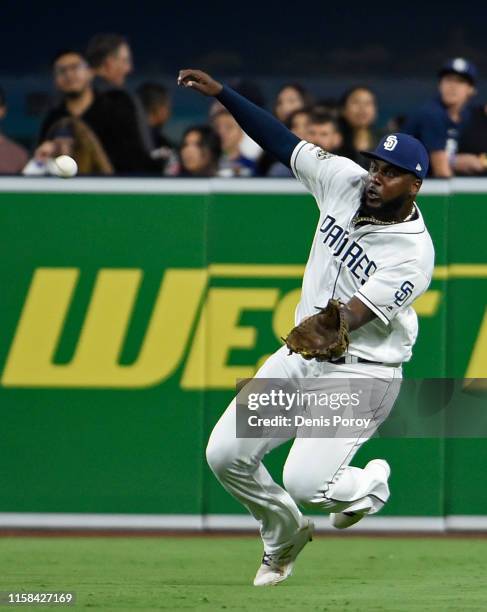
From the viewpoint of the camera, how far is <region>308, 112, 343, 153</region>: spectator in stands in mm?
9016

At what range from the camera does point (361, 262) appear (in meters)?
6.48

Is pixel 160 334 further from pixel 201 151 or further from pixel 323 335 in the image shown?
pixel 323 335

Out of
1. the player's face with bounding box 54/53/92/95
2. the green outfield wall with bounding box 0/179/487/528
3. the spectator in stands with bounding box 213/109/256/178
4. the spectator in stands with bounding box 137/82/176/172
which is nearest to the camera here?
the green outfield wall with bounding box 0/179/487/528

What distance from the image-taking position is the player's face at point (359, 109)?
10086 mm

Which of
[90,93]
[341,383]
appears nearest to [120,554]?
[341,383]

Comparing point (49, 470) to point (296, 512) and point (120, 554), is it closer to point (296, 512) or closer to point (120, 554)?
point (120, 554)

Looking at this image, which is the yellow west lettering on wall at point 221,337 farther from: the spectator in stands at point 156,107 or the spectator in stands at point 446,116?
the spectator in stands at point 156,107

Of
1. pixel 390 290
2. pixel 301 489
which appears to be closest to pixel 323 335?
pixel 390 290

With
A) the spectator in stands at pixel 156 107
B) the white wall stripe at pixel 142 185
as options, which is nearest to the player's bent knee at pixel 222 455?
the white wall stripe at pixel 142 185

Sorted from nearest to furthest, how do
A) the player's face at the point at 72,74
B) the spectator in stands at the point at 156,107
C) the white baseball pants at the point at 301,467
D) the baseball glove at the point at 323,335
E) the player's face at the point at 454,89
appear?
the baseball glove at the point at 323,335 → the white baseball pants at the point at 301,467 → the player's face at the point at 454,89 → the player's face at the point at 72,74 → the spectator in stands at the point at 156,107

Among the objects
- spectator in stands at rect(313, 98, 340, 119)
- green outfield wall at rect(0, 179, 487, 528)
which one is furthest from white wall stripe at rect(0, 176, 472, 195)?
spectator in stands at rect(313, 98, 340, 119)

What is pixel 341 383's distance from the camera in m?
6.61

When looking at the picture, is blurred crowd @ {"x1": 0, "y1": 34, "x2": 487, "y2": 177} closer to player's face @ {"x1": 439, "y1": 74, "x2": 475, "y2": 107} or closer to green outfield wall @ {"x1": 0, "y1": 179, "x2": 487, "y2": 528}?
player's face @ {"x1": 439, "y1": 74, "x2": 475, "y2": 107}

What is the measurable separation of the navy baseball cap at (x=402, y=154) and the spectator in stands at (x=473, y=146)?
2648 millimetres
